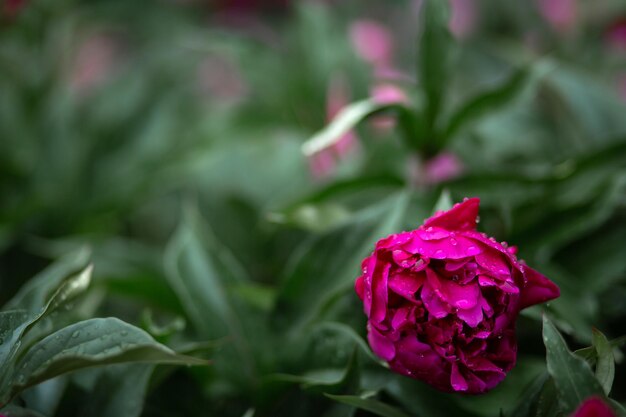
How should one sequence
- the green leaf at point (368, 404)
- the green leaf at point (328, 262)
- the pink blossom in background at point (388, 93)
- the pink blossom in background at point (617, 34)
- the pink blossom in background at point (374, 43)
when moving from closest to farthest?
the green leaf at point (368, 404)
the green leaf at point (328, 262)
the pink blossom in background at point (388, 93)
the pink blossom in background at point (617, 34)
the pink blossom in background at point (374, 43)

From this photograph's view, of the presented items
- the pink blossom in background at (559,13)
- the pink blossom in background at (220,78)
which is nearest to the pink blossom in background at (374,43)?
the pink blossom in background at (559,13)

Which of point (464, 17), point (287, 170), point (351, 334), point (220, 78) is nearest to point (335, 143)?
point (287, 170)

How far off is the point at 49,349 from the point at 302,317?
0.25 metres

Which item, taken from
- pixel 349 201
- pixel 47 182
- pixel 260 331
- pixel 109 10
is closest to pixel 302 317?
pixel 260 331

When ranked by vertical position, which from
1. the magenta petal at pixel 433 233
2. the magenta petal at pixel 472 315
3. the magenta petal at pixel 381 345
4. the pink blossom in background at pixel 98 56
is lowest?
the pink blossom in background at pixel 98 56

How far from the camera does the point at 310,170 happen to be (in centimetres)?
104

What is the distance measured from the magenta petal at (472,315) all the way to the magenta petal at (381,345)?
0.06 m

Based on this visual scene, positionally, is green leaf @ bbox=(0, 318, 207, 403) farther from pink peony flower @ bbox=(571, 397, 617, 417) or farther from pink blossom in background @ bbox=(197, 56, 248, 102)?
pink blossom in background @ bbox=(197, 56, 248, 102)

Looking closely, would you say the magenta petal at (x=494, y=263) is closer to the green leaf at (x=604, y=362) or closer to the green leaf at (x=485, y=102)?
the green leaf at (x=604, y=362)

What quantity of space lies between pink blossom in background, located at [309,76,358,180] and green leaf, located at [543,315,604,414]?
61 centimetres

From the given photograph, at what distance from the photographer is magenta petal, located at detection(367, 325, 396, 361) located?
496mm

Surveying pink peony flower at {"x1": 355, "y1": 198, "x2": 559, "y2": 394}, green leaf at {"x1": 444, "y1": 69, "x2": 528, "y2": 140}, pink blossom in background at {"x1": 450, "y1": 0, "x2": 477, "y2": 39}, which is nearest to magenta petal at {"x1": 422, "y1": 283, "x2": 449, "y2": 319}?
pink peony flower at {"x1": 355, "y1": 198, "x2": 559, "y2": 394}

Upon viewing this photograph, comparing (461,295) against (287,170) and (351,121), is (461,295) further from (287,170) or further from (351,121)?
(287,170)

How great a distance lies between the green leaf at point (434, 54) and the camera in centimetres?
75
